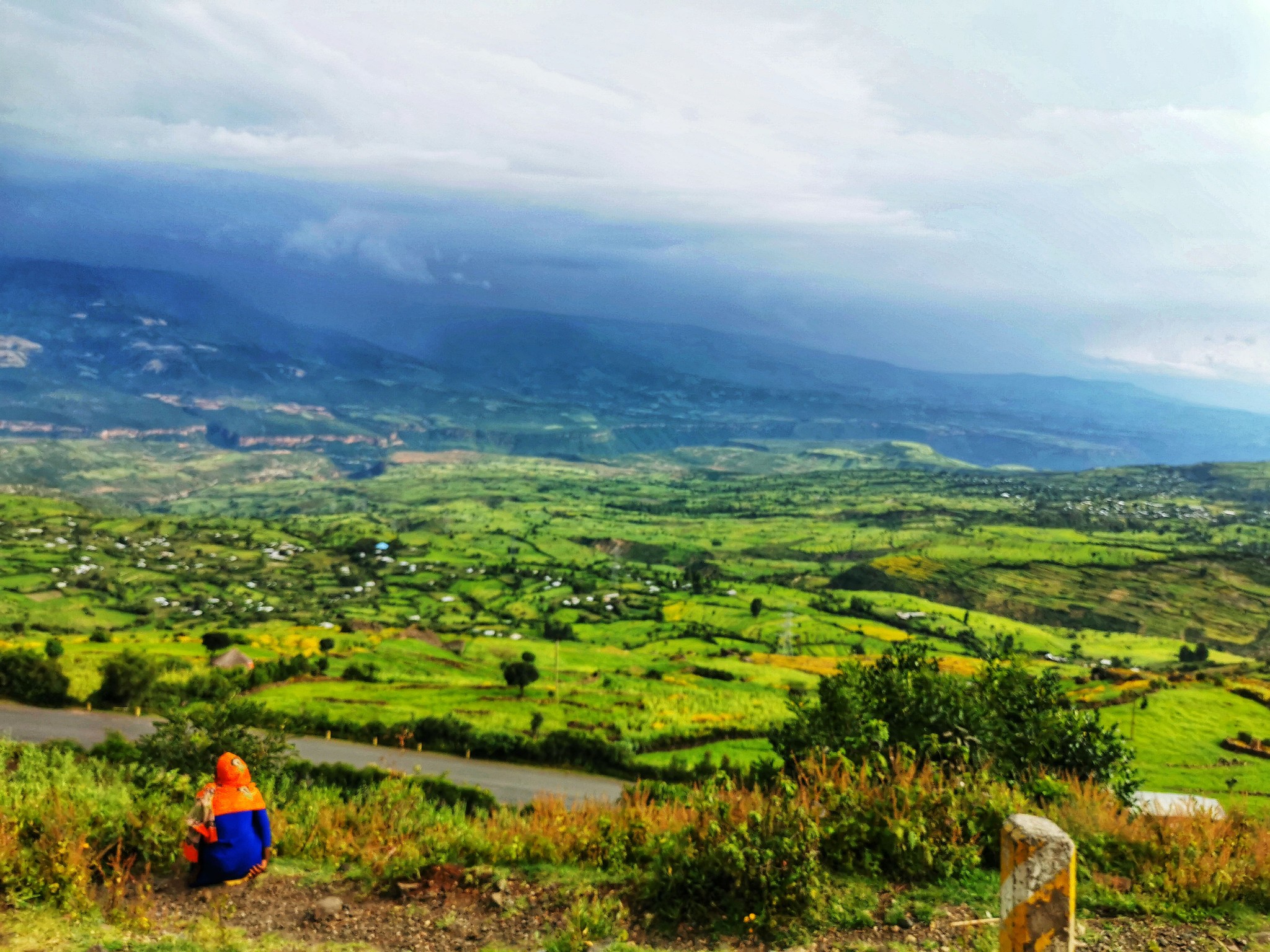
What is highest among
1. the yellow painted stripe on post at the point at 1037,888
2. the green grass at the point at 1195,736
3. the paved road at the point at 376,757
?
the yellow painted stripe on post at the point at 1037,888

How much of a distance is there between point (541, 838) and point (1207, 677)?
224 feet

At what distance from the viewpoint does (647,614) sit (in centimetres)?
11706

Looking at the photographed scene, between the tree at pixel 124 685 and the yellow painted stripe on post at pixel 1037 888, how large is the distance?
4214 cm

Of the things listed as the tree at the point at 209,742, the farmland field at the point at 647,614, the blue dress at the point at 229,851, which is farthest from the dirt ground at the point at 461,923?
the farmland field at the point at 647,614

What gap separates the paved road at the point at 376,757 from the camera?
104 ft

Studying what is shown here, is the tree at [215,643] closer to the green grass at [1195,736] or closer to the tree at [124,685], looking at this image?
the tree at [124,685]

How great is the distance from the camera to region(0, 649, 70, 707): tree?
36.8 m

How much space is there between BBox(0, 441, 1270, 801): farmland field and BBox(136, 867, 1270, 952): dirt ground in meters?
7.48

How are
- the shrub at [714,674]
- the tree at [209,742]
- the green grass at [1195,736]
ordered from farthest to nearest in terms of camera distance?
the shrub at [714,674] → the green grass at [1195,736] → the tree at [209,742]

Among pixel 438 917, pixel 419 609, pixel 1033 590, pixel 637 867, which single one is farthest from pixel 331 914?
pixel 1033 590

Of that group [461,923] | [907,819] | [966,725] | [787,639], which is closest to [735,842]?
[907,819]

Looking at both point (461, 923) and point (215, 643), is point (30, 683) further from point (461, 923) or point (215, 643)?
point (461, 923)

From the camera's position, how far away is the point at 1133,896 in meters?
8.11

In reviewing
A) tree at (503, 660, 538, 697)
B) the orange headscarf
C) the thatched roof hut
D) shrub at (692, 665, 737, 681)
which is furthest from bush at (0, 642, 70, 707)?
shrub at (692, 665, 737, 681)
